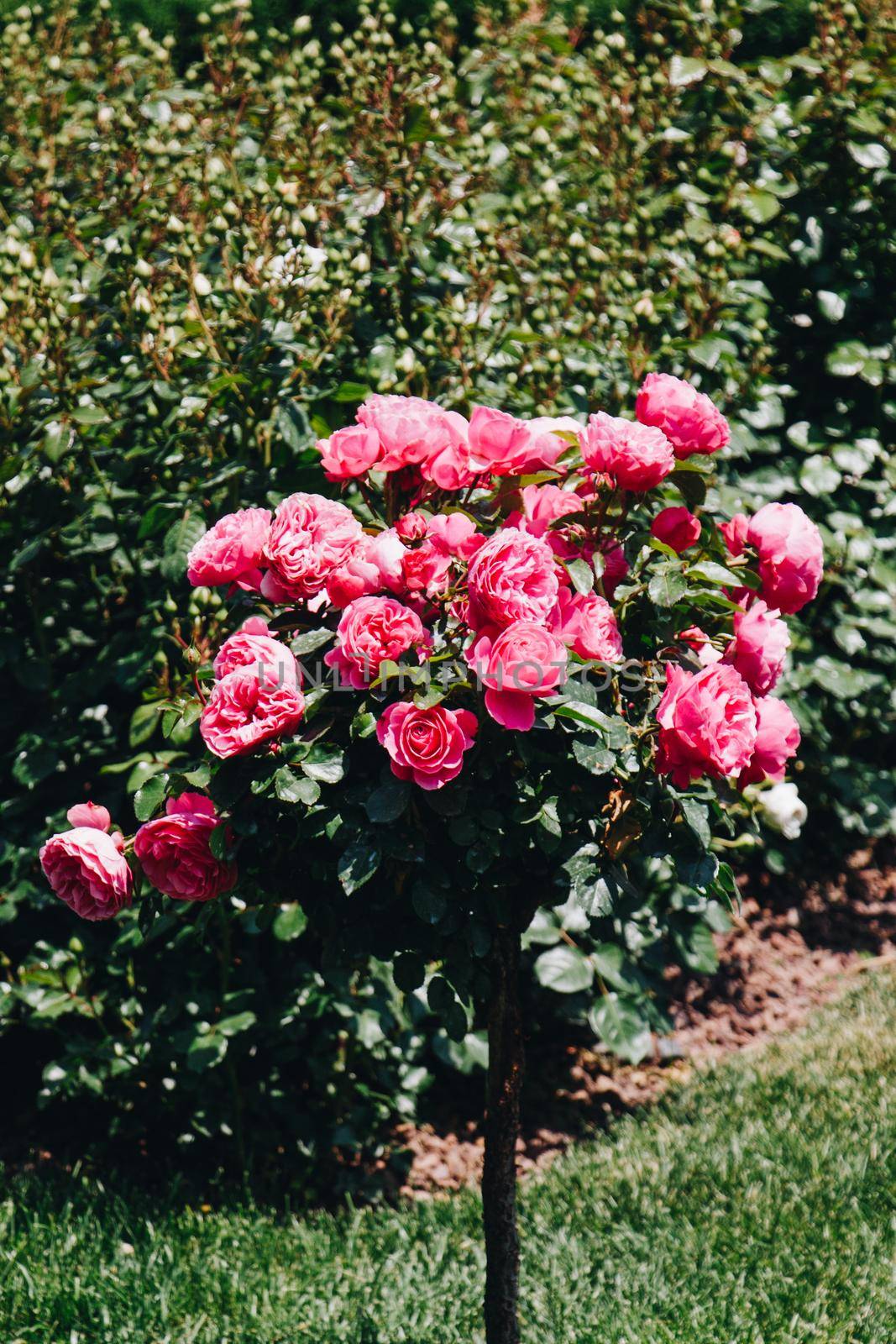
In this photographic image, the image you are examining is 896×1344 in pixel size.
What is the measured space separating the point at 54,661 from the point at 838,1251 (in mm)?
2199

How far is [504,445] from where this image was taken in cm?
176

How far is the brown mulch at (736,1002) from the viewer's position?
3.36 m

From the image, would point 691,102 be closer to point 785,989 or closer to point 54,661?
point 54,661

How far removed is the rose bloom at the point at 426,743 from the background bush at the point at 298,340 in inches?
30.6

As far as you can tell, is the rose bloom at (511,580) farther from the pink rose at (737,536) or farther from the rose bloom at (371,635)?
the pink rose at (737,536)

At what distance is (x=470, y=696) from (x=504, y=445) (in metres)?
0.36

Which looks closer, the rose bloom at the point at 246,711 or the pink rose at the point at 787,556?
the rose bloom at the point at 246,711

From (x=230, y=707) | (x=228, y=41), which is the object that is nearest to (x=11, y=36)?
(x=228, y=41)

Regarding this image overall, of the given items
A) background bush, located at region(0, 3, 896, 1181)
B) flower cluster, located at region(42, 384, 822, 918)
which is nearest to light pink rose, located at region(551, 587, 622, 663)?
flower cluster, located at region(42, 384, 822, 918)

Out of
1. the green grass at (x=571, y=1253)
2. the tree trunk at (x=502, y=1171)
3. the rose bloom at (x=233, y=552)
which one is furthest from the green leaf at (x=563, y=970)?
the rose bloom at (x=233, y=552)

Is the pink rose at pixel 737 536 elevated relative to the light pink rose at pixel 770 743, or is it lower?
elevated

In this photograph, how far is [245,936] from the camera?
3.00 m

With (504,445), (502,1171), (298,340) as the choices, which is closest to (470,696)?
(504,445)

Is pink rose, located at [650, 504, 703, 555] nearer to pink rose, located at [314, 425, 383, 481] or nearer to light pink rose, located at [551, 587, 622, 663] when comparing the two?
light pink rose, located at [551, 587, 622, 663]
